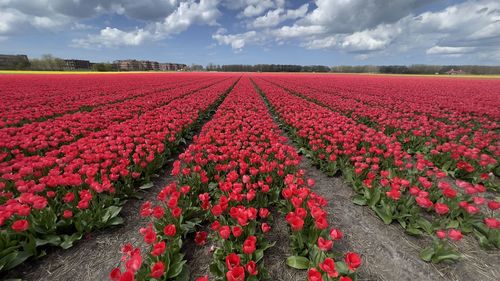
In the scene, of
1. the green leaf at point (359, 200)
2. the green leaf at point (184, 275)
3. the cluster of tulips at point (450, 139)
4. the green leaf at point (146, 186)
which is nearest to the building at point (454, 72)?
the cluster of tulips at point (450, 139)

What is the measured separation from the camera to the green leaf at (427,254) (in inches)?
119

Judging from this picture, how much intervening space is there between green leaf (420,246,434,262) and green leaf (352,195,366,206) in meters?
1.31

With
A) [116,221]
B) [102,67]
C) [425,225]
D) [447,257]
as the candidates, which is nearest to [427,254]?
[447,257]

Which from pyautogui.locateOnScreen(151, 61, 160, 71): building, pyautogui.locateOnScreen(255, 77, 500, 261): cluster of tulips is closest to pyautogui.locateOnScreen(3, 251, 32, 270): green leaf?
pyautogui.locateOnScreen(255, 77, 500, 261): cluster of tulips

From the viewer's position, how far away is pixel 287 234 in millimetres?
3598

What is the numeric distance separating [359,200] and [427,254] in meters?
1.45

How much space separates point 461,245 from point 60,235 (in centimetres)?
559

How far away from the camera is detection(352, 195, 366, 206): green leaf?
4371 mm

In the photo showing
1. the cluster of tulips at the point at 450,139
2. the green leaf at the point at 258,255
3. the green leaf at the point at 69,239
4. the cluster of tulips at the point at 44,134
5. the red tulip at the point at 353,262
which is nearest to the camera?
the red tulip at the point at 353,262

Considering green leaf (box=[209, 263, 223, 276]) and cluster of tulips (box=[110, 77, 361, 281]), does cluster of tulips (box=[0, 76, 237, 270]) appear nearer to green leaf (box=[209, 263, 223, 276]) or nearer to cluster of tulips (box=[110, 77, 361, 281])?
cluster of tulips (box=[110, 77, 361, 281])

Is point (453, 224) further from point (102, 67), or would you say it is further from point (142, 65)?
point (142, 65)

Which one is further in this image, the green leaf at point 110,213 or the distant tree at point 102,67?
the distant tree at point 102,67

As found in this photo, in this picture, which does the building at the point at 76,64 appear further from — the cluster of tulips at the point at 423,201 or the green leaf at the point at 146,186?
the cluster of tulips at the point at 423,201

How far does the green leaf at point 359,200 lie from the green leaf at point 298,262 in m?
2.01
